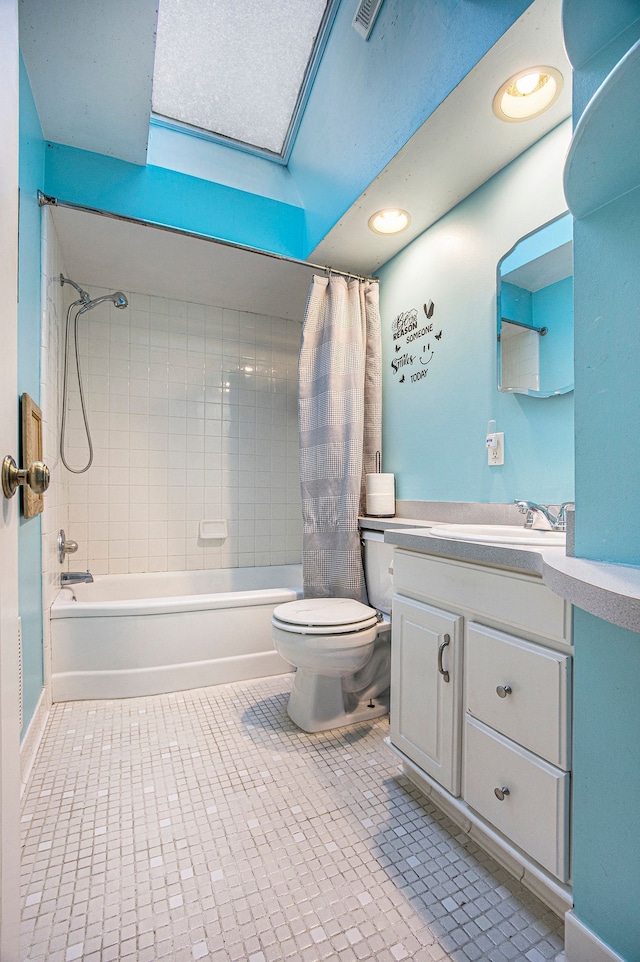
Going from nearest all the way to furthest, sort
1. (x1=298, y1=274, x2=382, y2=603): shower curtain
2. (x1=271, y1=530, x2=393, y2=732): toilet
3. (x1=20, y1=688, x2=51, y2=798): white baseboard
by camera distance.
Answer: (x1=20, y1=688, x2=51, y2=798): white baseboard < (x1=271, y1=530, x2=393, y2=732): toilet < (x1=298, y1=274, x2=382, y2=603): shower curtain

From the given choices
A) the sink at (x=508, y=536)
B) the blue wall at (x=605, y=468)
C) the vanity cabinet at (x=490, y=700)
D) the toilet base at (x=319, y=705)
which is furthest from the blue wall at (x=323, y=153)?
the toilet base at (x=319, y=705)

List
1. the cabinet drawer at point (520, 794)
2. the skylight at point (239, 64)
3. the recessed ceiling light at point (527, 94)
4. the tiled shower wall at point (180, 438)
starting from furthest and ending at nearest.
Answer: the tiled shower wall at point (180, 438) → the skylight at point (239, 64) → the recessed ceiling light at point (527, 94) → the cabinet drawer at point (520, 794)

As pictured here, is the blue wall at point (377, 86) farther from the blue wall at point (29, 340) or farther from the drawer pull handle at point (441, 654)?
the drawer pull handle at point (441, 654)

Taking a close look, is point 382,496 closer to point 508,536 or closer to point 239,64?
point 508,536

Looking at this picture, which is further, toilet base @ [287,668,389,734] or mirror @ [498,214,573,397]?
toilet base @ [287,668,389,734]

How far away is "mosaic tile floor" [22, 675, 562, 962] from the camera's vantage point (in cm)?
91

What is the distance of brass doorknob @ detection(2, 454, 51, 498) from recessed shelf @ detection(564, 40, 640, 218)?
912 millimetres

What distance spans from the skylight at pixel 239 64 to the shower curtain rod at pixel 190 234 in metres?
0.54

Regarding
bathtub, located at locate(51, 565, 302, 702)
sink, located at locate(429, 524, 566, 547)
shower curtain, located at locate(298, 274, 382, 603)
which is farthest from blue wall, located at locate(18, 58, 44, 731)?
sink, located at locate(429, 524, 566, 547)

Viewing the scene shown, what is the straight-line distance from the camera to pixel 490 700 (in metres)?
1.05

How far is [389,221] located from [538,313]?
2.77ft

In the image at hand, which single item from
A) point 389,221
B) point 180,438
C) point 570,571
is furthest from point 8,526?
point 180,438

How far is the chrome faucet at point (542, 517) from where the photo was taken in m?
1.37

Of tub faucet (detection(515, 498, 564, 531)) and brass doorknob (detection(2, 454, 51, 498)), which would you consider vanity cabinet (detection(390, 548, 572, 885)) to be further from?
brass doorknob (detection(2, 454, 51, 498))
